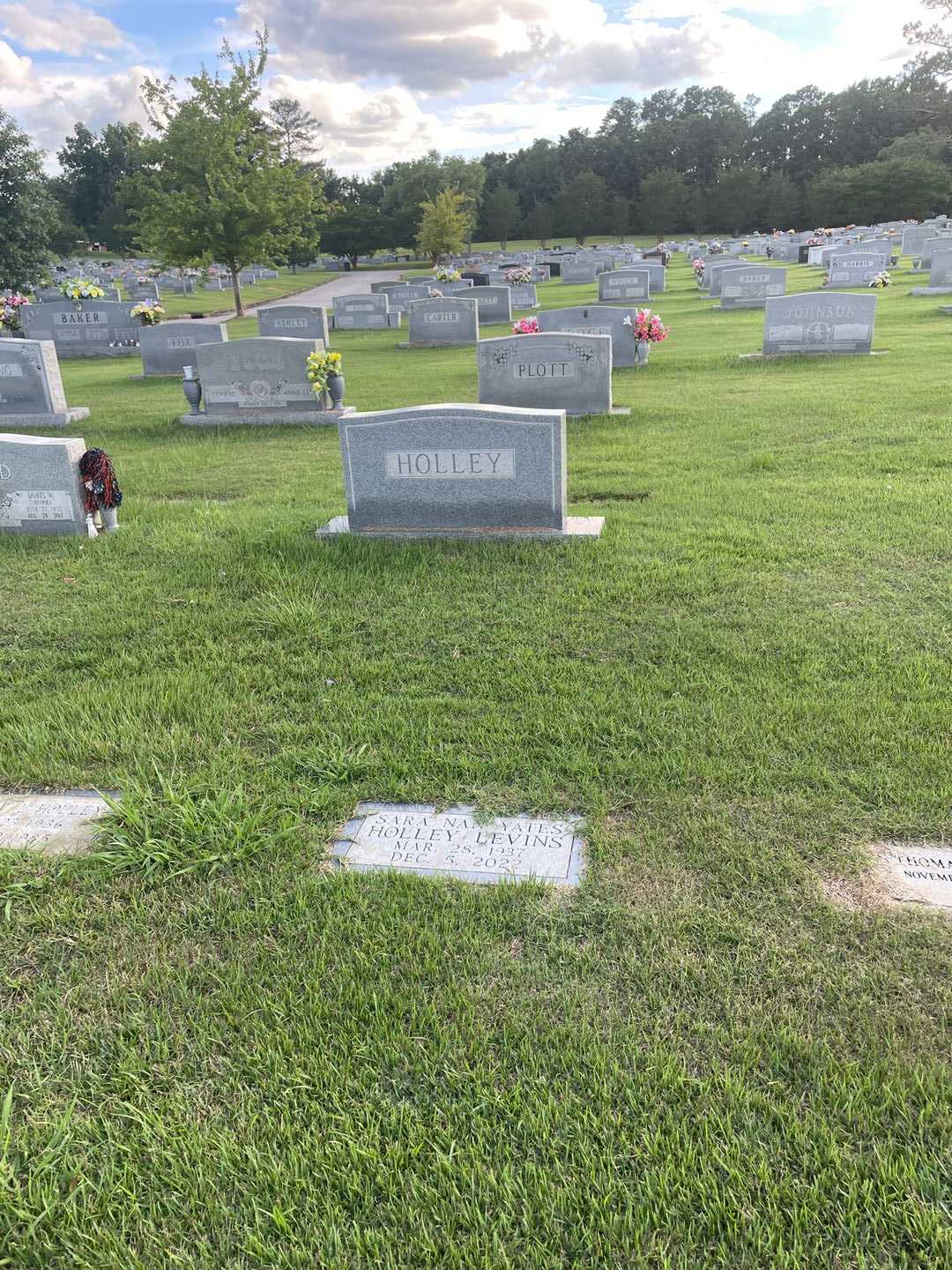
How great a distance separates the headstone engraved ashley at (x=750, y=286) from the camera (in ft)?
73.8

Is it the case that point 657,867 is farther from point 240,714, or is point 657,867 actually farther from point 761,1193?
point 240,714

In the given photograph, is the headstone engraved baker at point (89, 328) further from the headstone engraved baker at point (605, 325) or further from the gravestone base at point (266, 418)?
the headstone engraved baker at point (605, 325)

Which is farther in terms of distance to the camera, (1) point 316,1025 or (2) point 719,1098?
(1) point 316,1025

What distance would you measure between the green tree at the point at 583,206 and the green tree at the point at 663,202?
10.5 feet

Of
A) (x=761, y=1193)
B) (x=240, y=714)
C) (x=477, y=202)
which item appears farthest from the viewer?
(x=477, y=202)

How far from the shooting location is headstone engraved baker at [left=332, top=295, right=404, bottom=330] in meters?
25.2

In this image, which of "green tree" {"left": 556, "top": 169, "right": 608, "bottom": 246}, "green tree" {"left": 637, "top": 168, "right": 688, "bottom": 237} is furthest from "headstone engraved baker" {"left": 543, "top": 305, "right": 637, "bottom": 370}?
"green tree" {"left": 637, "top": 168, "right": 688, "bottom": 237}

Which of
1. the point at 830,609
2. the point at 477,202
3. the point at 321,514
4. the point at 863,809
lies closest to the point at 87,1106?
the point at 863,809

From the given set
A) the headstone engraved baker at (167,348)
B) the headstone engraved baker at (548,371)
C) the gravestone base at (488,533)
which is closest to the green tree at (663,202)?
the headstone engraved baker at (167,348)

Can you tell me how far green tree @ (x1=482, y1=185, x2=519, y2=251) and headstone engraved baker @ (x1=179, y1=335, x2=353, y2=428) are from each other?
62.3 meters

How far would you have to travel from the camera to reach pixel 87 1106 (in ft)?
7.23

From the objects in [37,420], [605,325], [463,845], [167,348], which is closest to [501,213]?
[167,348]

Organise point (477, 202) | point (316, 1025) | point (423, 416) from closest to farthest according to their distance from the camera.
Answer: point (316, 1025) → point (423, 416) → point (477, 202)

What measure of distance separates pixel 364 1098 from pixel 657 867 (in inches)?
47.6
